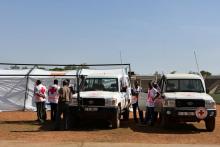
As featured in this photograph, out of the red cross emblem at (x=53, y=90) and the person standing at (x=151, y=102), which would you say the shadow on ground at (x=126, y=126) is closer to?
the person standing at (x=151, y=102)

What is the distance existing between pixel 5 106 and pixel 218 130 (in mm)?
15072

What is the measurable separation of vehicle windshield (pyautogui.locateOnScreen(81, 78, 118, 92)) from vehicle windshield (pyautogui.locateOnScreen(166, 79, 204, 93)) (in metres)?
2.08

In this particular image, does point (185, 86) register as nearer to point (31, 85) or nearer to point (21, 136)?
point (21, 136)

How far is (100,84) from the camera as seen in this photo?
18.8 meters

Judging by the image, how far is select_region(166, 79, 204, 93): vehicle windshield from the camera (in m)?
17.9

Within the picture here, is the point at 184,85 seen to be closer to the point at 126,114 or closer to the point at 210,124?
the point at 210,124

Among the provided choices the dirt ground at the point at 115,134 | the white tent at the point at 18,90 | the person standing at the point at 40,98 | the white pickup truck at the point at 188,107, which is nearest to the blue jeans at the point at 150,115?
the dirt ground at the point at 115,134

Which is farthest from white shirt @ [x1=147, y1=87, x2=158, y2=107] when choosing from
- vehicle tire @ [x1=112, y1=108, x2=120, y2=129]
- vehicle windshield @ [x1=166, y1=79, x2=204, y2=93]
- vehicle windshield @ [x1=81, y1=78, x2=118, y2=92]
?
vehicle tire @ [x1=112, y1=108, x2=120, y2=129]

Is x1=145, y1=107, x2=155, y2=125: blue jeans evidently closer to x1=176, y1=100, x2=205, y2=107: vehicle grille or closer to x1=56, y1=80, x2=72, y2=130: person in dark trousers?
x1=176, y1=100, x2=205, y2=107: vehicle grille

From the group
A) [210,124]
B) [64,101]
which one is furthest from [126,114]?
[210,124]

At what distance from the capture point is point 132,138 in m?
A: 14.9

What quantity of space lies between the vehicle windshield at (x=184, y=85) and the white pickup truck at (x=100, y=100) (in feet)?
6.05

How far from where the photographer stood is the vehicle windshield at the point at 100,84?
18672 millimetres

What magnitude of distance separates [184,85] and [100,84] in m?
3.18
